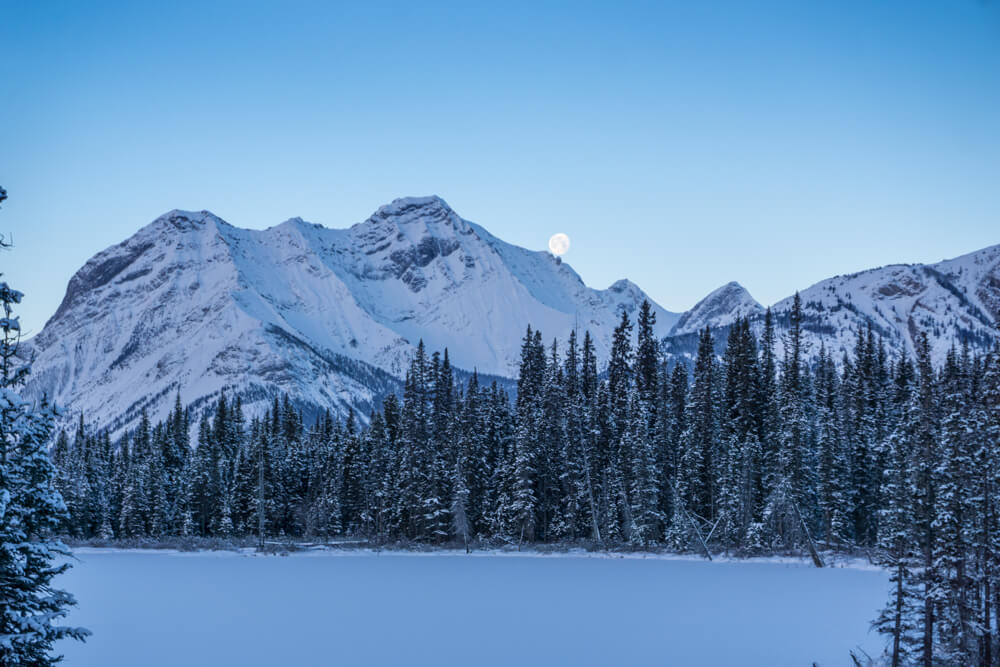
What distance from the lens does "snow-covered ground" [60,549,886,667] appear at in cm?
2428

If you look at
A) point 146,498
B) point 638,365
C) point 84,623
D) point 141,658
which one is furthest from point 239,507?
point 141,658

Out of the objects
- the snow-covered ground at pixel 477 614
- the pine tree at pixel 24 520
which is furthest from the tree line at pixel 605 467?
the pine tree at pixel 24 520

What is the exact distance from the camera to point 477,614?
3164 cm

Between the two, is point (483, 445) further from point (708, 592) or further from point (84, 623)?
point (84, 623)

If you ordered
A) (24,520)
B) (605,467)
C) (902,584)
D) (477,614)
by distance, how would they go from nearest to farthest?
(24,520)
(902,584)
(477,614)
(605,467)

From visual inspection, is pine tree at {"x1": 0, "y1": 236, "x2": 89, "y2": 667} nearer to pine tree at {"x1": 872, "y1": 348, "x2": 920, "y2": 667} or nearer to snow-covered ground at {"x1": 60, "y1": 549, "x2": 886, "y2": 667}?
snow-covered ground at {"x1": 60, "y1": 549, "x2": 886, "y2": 667}

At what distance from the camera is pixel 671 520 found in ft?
210

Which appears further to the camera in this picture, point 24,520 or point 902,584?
point 902,584

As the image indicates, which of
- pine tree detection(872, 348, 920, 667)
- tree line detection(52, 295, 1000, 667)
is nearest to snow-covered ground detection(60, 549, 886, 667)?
pine tree detection(872, 348, 920, 667)

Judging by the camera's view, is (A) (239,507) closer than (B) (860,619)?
No

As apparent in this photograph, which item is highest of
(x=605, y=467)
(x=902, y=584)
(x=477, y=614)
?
(x=605, y=467)

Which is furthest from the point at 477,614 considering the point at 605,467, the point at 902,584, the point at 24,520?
the point at 605,467

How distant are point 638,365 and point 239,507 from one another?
44724mm

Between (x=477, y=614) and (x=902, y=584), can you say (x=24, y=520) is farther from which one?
(x=902, y=584)
